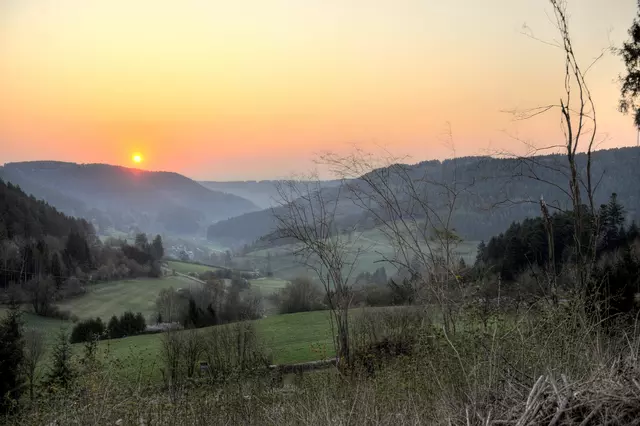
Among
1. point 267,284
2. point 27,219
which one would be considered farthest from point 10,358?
point 27,219

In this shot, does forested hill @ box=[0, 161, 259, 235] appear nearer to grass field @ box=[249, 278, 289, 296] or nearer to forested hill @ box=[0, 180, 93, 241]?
forested hill @ box=[0, 180, 93, 241]

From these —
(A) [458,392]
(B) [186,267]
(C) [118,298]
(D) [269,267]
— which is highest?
(A) [458,392]

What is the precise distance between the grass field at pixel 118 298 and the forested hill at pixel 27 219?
11.9m

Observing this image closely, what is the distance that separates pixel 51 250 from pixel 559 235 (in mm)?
63341

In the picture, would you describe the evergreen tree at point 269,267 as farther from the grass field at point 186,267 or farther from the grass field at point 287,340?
the grass field at point 287,340

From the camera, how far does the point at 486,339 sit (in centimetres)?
450

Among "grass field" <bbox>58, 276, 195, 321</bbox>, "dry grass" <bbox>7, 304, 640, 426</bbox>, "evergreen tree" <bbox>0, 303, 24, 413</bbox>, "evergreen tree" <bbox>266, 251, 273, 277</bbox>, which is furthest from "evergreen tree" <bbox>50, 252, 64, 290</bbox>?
"dry grass" <bbox>7, 304, 640, 426</bbox>

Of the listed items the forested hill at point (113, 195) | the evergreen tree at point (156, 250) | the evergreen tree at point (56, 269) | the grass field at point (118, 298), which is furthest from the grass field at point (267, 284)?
the forested hill at point (113, 195)

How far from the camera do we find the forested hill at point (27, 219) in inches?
2451

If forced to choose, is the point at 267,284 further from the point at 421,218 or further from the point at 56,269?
the point at 421,218

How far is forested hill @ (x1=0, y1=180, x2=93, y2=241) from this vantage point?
62.2 meters

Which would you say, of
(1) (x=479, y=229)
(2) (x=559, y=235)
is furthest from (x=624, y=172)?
(2) (x=559, y=235)

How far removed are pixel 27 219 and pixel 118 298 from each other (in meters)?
20.7

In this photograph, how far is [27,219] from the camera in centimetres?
6538
